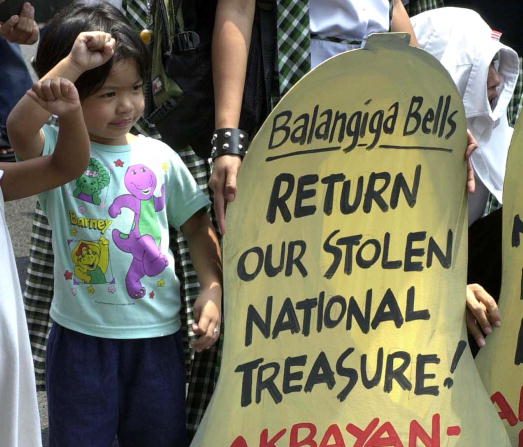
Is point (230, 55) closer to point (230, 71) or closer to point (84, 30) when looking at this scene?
point (230, 71)

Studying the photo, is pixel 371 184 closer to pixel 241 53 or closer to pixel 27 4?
pixel 241 53

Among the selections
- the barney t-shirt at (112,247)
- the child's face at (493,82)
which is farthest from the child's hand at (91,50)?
the child's face at (493,82)

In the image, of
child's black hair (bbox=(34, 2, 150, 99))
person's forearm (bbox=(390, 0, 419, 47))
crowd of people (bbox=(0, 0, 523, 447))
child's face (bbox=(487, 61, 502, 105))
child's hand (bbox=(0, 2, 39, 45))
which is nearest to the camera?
crowd of people (bbox=(0, 0, 523, 447))

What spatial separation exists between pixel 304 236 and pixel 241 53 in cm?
46

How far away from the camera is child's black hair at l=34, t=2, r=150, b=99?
2.32 metres

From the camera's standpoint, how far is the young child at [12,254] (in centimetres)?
209

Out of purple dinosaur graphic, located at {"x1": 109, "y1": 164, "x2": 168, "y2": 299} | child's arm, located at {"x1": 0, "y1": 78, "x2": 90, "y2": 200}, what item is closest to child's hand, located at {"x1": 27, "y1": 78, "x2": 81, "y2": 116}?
child's arm, located at {"x1": 0, "y1": 78, "x2": 90, "y2": 200}

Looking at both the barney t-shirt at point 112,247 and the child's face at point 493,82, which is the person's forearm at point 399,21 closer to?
the child's face at point 493,82

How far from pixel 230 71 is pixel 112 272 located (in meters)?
0.46

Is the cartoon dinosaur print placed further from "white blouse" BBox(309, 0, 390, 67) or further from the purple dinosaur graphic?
"white blouse" BBox(309, 0, 390, 67)

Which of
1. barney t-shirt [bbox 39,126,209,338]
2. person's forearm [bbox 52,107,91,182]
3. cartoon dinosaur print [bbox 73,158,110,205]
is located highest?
person's forearm [bbox 52,107,91,182]

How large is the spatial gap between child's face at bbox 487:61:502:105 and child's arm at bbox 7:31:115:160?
117 centimetres

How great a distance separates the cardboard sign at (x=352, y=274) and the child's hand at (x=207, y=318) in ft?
0.49

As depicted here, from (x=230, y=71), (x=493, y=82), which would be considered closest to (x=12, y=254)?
(x=230, y=71)
